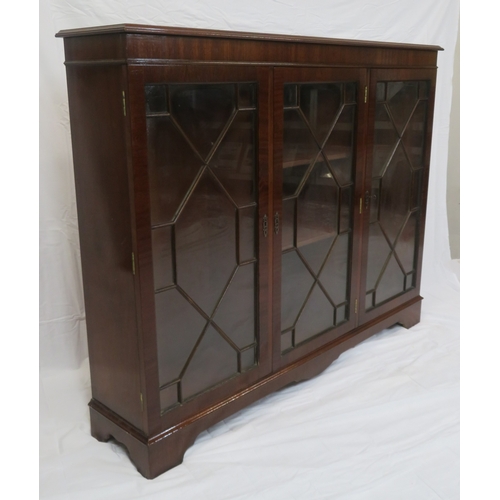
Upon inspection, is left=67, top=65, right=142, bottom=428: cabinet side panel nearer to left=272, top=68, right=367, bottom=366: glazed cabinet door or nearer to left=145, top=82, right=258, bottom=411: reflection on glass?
left=145, top=82, right=258, bottom=411: reflection on glass

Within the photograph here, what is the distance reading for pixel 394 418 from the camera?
196 cm

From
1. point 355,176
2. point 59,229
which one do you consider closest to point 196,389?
point 59,229

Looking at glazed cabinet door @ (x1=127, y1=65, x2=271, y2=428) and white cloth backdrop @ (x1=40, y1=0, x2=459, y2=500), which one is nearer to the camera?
glazed cabinet door @ (x1=127, y1=65, x2=271, y2=428)

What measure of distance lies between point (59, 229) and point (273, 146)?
891 mm

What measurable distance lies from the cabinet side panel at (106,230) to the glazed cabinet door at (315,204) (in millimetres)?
525

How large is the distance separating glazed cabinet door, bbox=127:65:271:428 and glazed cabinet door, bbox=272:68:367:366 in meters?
0.09

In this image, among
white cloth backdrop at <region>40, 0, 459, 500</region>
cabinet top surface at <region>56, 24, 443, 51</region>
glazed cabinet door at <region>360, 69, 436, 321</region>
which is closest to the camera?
cabinet top surface at <region>56, 24, 443, 51</region>

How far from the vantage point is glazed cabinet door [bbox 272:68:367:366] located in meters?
1.86

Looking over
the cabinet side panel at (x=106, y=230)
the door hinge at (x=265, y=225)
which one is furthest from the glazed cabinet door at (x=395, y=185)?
the cabinet side panel at (x=106, y=230)

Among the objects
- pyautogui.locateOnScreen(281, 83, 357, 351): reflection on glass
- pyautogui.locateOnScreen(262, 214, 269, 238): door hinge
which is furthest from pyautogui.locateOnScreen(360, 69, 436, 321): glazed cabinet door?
pyautogui.locateOnScreen(262, 214, 269, 238): door hinge

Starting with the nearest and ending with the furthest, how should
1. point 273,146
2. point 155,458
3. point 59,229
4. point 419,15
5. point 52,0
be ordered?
point 155,458
point 273,146
point 52,0
point 59,229
point 419,15

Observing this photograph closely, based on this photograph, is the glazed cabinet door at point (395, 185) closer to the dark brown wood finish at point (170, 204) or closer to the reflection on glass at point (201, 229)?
the dark brown wood finish at point (170, 204)

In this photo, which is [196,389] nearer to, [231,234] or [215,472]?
[215,472]

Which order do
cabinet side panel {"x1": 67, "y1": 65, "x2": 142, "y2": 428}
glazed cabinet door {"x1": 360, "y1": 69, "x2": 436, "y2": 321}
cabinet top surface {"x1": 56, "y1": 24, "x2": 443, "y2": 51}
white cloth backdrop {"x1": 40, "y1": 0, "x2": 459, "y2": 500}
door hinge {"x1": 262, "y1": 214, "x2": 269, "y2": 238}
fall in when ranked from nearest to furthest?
cabinet top surface {"x1": 56, "y1": 24, "x2": 443, "y2": 51}
cabinet side panel {"x1": 67, "y1": 65, "x2": 142, "y2": 428}
white cloth backdrop {"x1": 40, "y1": 0, "x2": 459, "y2": 500}
door hinge {"x1": 262, "y1": 214, "x2": 269, "y2": 238}
glazed cabinet door {"x1": 360, "y1": 69, "x2": 436, "y2": 321}
